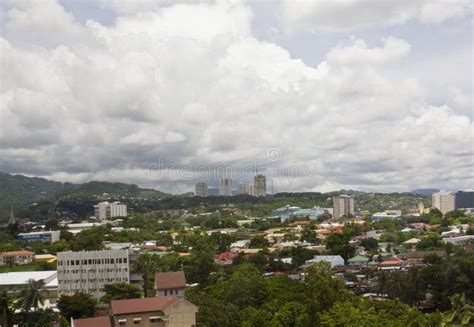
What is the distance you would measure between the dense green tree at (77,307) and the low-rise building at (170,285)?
14.8ft

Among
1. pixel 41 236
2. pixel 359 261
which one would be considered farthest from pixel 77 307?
pixel 41 236

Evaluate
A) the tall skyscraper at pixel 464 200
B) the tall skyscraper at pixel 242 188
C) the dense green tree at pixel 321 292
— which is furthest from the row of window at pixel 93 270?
the tall skyscraper at pixel 242 188

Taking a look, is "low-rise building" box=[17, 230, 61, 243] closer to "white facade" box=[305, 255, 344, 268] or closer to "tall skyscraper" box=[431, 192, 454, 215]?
"white facade" box=[305, 255, 344, 268]

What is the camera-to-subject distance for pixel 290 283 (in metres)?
39.3

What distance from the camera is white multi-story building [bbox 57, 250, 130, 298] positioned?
2083 inches

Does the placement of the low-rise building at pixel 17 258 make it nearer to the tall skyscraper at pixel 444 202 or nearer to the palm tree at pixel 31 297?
the palm tree at pixel 31 297

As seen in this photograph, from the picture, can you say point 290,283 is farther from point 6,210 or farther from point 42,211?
point 6,210

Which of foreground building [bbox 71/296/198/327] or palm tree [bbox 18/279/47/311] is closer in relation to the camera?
foreground building [bbox 71/296/198/327]

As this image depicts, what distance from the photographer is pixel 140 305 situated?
100 ft

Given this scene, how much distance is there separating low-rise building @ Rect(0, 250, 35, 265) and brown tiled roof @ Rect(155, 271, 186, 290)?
146 ft

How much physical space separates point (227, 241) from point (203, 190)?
10517cm

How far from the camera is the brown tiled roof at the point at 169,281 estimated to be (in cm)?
3747

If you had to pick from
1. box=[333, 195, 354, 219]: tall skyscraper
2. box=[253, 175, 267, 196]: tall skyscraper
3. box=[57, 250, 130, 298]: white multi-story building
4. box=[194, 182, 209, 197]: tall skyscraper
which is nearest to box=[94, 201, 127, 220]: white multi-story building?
box=[194, 182, 209, 197]: tall skyscraper

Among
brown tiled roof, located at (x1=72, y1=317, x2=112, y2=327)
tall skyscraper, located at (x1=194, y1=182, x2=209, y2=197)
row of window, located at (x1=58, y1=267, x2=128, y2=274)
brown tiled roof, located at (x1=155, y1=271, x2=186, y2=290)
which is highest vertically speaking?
tall skyscraper, located at (x1=194, y1=182, x2=209, y2=197)
